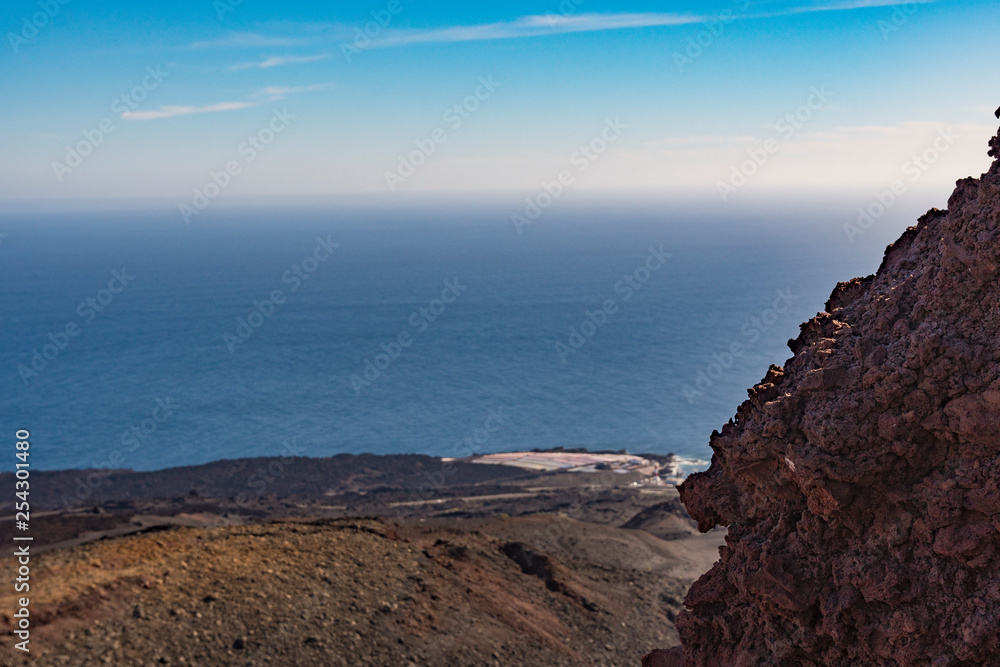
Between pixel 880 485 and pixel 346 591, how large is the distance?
15.8 metres

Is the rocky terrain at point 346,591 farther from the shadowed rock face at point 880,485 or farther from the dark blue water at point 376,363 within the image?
the dark blue water at point 376,363

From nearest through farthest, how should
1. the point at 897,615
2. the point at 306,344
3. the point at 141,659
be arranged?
1. the point at 897,615
2. the point at 141,659
3. the point at 306,344

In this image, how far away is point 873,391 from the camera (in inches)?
251

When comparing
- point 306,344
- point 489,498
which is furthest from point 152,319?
point 489,498

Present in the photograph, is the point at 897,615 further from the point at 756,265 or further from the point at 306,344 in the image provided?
the point at 756,265

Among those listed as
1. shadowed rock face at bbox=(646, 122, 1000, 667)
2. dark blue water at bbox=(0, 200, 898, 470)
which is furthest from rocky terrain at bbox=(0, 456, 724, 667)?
dark blue water at bbox=(0, 200, 898, 470)

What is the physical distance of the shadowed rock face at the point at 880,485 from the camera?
5.79 metres

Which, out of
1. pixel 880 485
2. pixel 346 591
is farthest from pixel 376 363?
pixel 880 485

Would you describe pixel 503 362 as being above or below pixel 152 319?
below

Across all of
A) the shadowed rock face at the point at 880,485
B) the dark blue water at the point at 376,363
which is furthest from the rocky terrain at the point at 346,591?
the dark blue water at the point at 376,363

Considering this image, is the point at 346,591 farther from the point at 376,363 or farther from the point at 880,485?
the point at 376,363

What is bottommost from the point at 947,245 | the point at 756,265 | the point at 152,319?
the point at 947,245

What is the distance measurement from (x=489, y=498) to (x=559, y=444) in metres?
27.1

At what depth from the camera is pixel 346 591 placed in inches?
768
